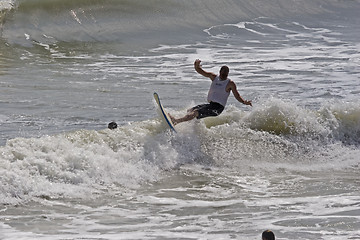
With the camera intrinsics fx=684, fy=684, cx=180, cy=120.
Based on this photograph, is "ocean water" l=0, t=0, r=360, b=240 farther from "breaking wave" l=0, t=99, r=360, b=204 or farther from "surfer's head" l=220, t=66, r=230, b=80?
"surfer's head" l=220, t=66, r=230, b=80

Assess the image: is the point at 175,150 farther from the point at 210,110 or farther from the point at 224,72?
the point at 224,72

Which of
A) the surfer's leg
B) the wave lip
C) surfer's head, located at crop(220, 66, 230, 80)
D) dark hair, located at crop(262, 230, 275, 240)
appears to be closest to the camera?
dark hair, located at crop(262, 230, 275, 240)

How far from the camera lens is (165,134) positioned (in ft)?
37.5

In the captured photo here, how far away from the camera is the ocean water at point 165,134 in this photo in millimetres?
7805

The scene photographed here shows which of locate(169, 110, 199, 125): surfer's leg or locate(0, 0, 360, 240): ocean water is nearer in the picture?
locate(0, 0, 360, 240): ocean water

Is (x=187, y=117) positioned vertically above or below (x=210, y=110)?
below

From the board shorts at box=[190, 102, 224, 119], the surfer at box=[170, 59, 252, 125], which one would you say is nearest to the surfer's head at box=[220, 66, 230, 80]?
the surfer at box=[170, 59, 252, 125]

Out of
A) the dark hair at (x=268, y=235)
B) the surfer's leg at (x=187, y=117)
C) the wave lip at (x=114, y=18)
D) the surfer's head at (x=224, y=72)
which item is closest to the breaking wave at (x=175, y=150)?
the surfer's leg at (x=187, y=117)

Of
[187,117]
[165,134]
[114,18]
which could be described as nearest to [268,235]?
[165,134]

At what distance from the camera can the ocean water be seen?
25.6ft

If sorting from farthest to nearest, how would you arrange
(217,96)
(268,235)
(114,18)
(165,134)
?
1. (114,18)
2. (217,96)
3. (165,134)
4. (268,235)

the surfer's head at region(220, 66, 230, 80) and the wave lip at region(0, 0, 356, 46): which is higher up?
the wave lip at region(0, 0, 356, 46)

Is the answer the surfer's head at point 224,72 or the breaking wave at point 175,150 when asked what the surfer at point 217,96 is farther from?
the breaking wave at point 175,150

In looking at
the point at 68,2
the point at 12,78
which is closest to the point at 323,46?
the point at 68,2
